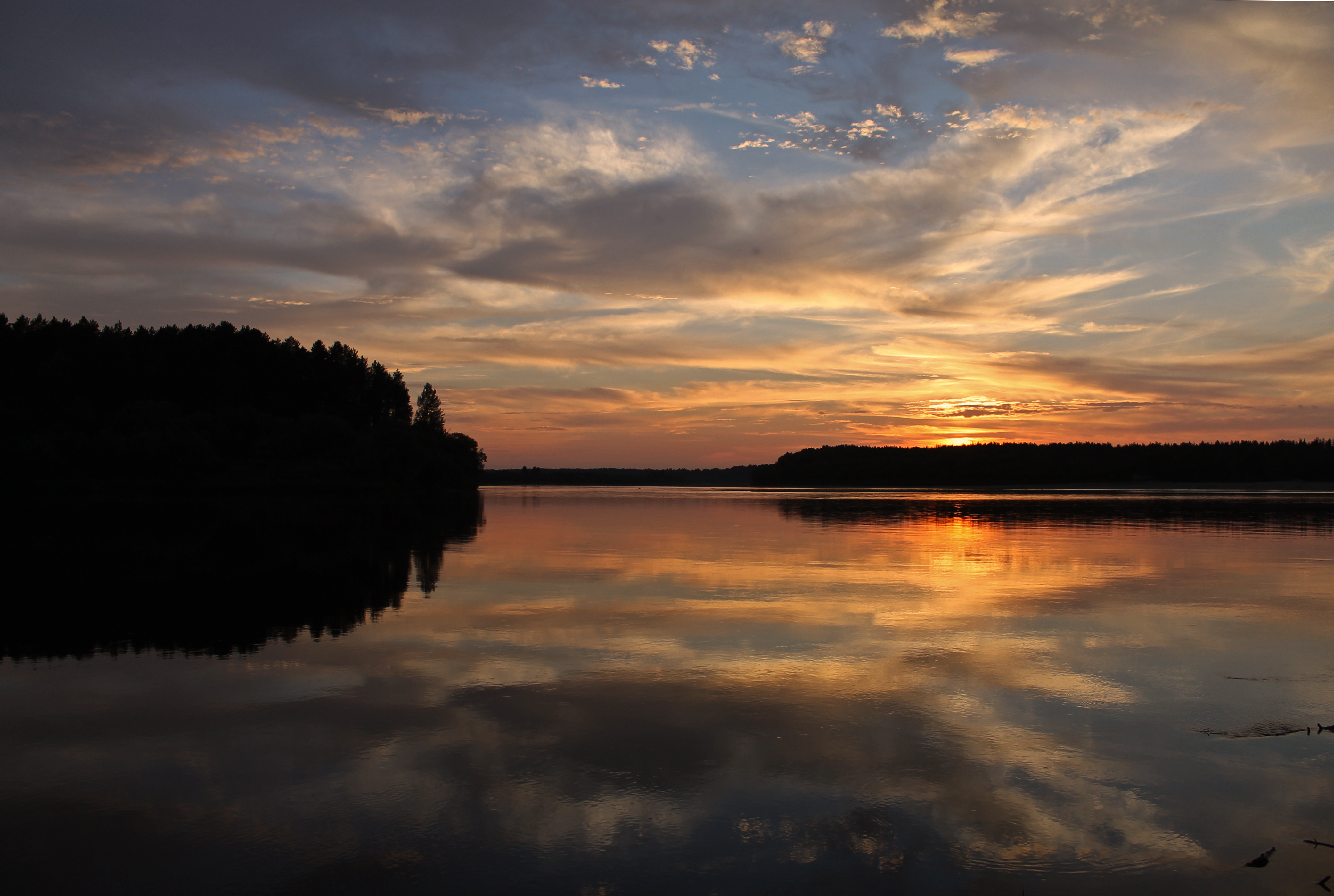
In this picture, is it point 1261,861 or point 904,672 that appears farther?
point 904,672

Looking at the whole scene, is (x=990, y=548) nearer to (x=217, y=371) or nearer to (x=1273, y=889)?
(x=1273, y=889)

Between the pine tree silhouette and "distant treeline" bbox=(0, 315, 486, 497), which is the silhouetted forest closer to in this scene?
"distant treeline" bbox=(0, 315, 486, 497)

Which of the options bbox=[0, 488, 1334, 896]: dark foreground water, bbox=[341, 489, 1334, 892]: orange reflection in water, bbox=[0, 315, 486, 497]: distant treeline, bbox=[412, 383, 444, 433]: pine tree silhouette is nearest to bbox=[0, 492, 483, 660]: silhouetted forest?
bbox=[0, 488, 1334, 896]: dark foreground water

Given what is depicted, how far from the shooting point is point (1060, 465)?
5719 inches

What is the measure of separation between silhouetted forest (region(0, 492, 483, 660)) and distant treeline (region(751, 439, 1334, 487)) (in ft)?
420

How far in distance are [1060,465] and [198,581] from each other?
Answer: 151 meters

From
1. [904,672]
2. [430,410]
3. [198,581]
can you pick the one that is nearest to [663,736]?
[904,672]

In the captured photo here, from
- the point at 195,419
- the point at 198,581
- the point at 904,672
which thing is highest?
the point at 195,419

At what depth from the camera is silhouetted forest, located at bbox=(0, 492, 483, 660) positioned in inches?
468

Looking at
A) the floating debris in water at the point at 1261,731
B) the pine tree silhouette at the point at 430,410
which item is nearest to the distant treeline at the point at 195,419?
the pine tree silhouette at the point at 430,410

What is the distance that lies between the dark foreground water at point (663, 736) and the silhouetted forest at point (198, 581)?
0.40 feet

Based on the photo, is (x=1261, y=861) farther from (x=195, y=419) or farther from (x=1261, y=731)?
(x=195, y=419)

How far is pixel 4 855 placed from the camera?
5168mm

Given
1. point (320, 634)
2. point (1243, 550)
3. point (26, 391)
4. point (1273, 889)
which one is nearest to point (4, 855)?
point (320, 634)
